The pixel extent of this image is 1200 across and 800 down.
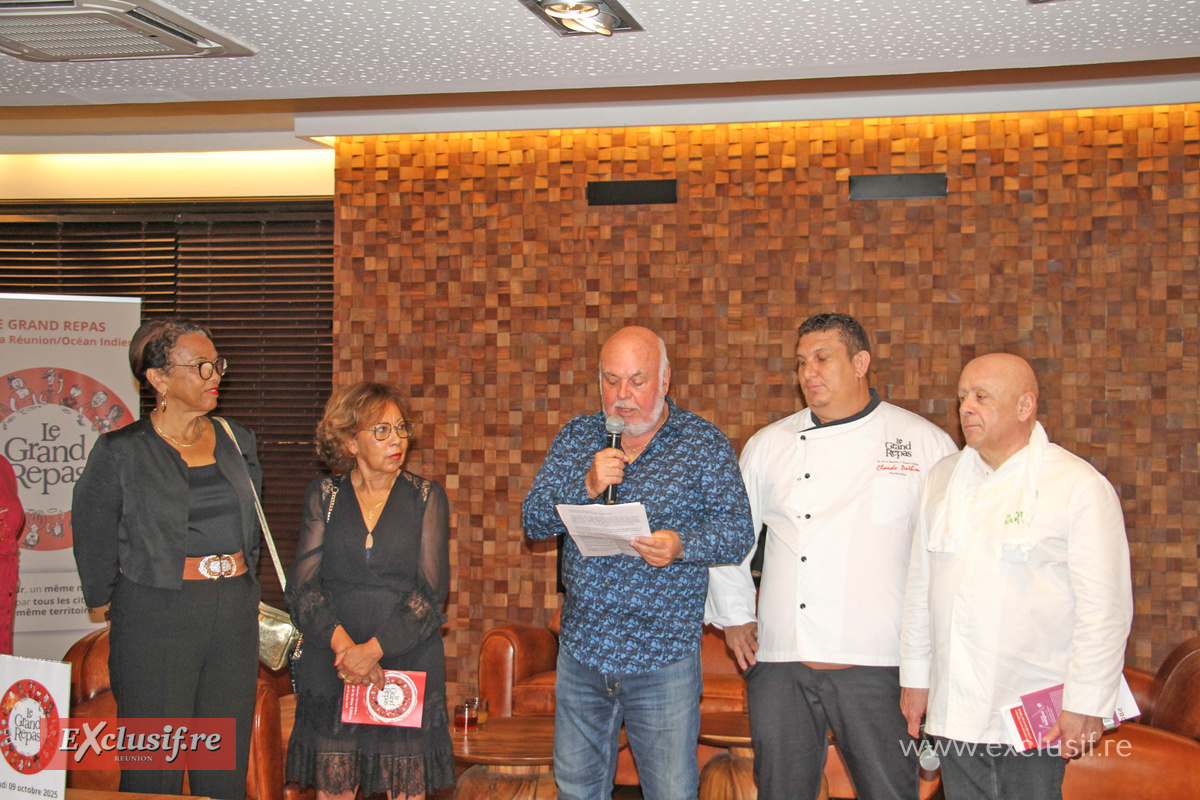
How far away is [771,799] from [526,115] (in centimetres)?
376

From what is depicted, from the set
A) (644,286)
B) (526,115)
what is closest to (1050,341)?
(644,286)

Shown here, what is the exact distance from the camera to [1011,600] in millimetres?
2721

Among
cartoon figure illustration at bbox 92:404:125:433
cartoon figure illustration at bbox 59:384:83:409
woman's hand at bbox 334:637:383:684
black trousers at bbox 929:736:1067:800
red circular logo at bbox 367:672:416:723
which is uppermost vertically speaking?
cartoon figure illustration at bbox 59:384:83:409

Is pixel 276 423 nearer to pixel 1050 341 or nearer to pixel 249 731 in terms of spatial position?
pixel 249 731

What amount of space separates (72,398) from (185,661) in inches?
105

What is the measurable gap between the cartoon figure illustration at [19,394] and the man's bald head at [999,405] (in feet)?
14.9

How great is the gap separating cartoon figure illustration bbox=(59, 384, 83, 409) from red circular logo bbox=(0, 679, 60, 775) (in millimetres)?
3162

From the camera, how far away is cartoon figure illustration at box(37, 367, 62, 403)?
5090mm

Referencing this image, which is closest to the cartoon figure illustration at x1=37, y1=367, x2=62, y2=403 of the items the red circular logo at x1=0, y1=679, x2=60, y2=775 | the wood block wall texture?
the wood block wall texture

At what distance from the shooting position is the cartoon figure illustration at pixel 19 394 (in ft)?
16.5

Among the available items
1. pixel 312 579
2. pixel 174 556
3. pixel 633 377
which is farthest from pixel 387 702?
pixel 633 377

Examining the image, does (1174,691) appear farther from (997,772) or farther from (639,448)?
(639,448)

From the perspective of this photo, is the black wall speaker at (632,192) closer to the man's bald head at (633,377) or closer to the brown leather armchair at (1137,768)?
the man's bald head at (633,377)

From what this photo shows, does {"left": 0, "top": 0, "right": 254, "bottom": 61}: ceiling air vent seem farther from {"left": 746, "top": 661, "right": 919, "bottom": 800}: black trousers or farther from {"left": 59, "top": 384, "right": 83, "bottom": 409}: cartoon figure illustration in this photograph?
{"left": 746, "top": 661, "right": 919, "bottom": 800}: black trousers
